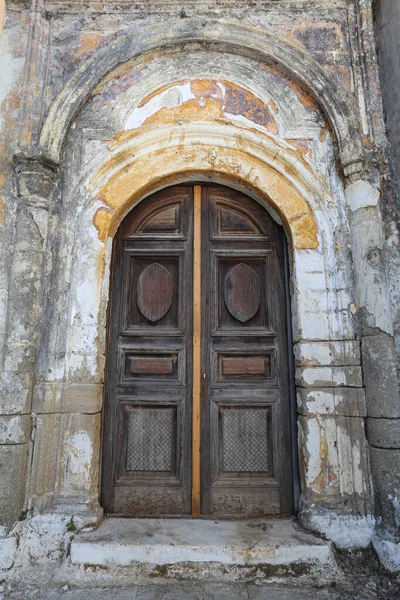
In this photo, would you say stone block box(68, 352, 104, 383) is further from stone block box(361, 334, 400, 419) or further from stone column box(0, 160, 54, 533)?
stone block box(361, 334, 400, 419)

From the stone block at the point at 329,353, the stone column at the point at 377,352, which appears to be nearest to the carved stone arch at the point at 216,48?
the stone column at the point at 377,352

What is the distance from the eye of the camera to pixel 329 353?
9.45ft

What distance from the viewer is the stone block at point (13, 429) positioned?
264 cm

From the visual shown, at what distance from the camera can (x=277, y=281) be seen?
10.8 ft

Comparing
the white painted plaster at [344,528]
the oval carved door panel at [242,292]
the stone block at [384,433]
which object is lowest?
the white painted plaster at [344,528]

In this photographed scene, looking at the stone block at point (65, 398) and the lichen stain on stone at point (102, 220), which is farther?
the lichen stain on stone at point (102, 220)

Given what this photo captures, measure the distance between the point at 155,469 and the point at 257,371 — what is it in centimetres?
103

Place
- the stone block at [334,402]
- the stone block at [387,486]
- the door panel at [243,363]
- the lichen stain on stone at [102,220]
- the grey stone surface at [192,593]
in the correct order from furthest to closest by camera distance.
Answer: the lichen stain on stone at [102,220]
the door panel at [243,363]
the stone block at [334,402]
the stone block at [387,486]
the grey stone surface at [192,593]

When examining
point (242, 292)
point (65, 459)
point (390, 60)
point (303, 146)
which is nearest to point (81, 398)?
point (65, 459)

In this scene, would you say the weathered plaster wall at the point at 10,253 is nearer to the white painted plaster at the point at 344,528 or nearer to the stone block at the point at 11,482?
the stone block at the point at 11,482

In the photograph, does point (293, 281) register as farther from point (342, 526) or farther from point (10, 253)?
point (10, 253)

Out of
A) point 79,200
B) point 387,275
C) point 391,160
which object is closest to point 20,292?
point 79,200

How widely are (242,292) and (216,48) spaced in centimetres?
201

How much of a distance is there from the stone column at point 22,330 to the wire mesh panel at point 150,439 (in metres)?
0.71
